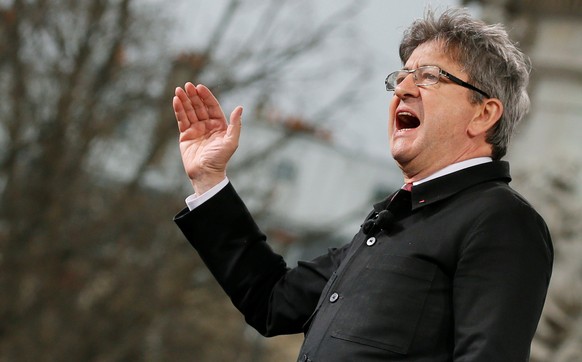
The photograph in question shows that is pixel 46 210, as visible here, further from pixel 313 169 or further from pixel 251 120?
pixel 313 169

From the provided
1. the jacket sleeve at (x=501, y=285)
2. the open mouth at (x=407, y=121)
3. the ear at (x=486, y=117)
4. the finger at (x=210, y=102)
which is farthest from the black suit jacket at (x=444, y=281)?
the finger at (x=210, y=102)

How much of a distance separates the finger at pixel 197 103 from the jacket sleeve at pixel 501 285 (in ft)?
3.70

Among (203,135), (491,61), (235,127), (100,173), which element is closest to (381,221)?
(491,61)

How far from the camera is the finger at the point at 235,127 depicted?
464 centimetres

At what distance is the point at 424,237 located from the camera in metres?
4.08

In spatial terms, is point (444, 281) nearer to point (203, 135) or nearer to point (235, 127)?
point (235, 127)

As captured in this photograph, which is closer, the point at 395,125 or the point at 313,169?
the point at 395,125

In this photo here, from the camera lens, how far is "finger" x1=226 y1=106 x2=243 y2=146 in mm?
4641

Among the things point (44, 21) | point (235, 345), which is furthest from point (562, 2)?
point (235, 345)

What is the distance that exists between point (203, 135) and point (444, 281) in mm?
1105

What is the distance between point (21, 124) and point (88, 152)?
1.33m

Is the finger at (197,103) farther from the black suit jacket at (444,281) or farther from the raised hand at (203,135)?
the black suit jacket at (444,281)

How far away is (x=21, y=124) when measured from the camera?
22.0 meters

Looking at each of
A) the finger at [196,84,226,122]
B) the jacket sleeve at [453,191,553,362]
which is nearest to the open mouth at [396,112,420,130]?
the jacket sleeve at [453,191,553,362]
